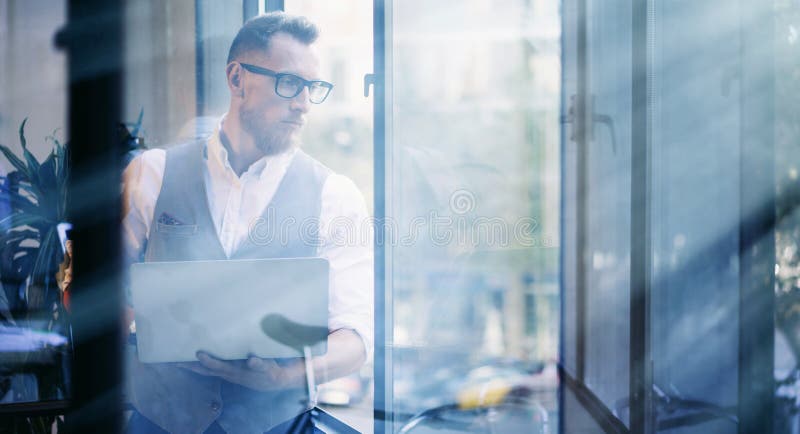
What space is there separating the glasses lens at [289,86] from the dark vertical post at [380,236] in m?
0.28

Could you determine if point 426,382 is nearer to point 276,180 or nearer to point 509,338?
point 509,338

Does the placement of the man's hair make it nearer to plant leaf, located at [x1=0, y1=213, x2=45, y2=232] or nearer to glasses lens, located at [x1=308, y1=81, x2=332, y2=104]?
glasses lens, located at [x1=308, y1=81, x2=332, y2=104]

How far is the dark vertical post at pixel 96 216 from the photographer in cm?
181

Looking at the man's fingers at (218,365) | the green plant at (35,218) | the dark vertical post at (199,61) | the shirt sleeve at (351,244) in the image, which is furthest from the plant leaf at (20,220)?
the shirt sleeve at (351,244)

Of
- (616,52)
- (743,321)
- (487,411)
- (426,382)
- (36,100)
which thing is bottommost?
(487,411)

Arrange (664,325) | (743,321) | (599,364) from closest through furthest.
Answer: (743,321) → (664,325) → (599,364)

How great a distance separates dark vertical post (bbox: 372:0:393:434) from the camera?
77.4 inches

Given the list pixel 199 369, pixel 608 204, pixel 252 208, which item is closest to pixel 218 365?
pixel 199 369

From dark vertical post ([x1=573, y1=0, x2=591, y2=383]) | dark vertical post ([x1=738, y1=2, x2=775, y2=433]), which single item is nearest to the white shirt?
dark vertical post ([x1=573, y1=0, x2=591, y2=383])

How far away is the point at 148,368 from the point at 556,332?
1.91 m

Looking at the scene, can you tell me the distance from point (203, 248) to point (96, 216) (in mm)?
364

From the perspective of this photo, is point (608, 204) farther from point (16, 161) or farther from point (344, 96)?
point (16, 161)

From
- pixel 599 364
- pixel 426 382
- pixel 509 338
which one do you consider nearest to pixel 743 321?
pixel 599 364

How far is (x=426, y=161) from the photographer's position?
7.25ft
